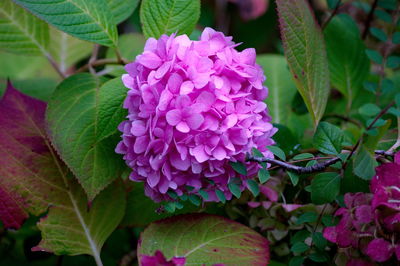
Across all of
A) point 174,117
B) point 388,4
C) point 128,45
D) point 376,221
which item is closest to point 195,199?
point 174,117

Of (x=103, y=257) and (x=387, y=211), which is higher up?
(x=387, y=211)

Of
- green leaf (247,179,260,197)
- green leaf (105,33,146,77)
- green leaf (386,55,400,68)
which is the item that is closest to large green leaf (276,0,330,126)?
green leaf (247,179,260,197)

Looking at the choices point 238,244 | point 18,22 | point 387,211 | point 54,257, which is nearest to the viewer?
point 387,211

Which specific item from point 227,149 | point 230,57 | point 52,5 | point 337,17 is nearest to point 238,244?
point 227,149

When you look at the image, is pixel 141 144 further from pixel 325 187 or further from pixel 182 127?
pixel 325 187

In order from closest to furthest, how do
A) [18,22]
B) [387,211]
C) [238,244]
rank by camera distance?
[387,211], [238,244], [18,22]

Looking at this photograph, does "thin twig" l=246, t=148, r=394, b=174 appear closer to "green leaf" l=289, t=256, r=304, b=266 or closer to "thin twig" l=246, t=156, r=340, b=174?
"thin twig" l=246, t=156, r=340, b=174

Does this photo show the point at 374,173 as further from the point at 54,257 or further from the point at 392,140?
the point at 54,257

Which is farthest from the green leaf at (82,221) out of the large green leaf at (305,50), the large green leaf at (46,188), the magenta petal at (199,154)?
the large green leaf at (305,50)
